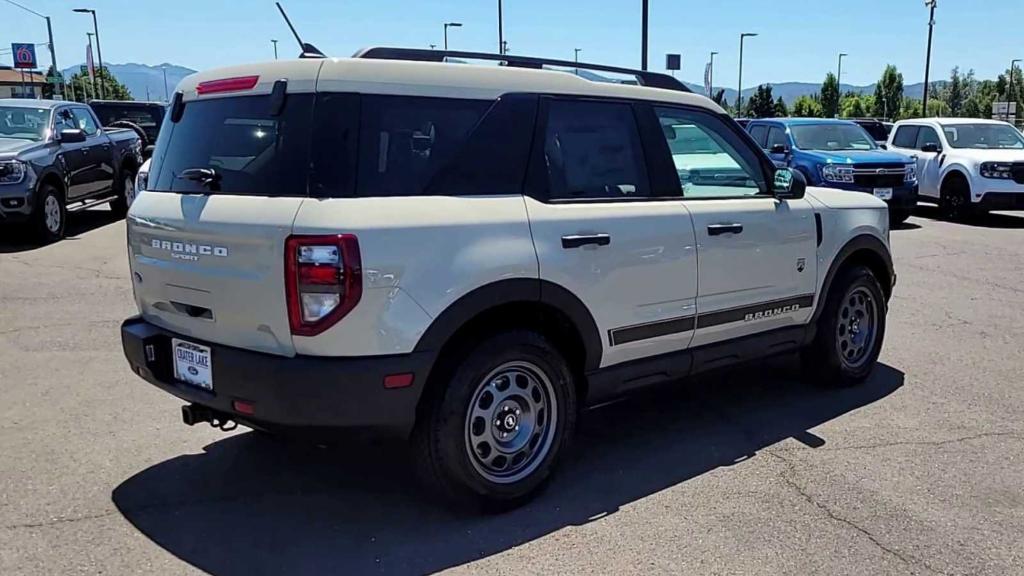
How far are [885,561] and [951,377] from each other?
2974 mm

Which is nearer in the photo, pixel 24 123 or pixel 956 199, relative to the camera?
pixel 24 123

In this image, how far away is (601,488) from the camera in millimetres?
4090

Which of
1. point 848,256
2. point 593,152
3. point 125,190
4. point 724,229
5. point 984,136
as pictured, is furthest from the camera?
point 984,136

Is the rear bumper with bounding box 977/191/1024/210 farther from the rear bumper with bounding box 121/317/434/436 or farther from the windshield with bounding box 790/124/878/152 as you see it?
the rear bumper with bounding box 121/317/434/436

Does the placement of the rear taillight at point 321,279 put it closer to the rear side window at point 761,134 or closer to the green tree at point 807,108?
the rear side window at point 761,134

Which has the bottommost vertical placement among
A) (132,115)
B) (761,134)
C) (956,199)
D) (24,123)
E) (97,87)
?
(956,199)

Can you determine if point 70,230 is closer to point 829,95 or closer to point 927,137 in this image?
point 927,137

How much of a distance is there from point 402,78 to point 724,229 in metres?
1.92

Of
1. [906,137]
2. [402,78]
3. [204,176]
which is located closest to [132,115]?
[906,137]

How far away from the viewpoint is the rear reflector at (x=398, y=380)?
130 inches

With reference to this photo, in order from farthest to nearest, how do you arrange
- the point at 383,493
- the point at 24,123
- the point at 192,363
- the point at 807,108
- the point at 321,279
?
1. the point at 807,108
2. the point at 24,123
3. the point at 383,493
4. the point at 192,363
5. the point at 321,279

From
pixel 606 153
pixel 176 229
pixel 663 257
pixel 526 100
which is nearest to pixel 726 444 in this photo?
pixel 663 257

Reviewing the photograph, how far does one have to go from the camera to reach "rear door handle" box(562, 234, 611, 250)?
381 centimetres

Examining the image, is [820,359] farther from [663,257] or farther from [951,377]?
[663,257]
